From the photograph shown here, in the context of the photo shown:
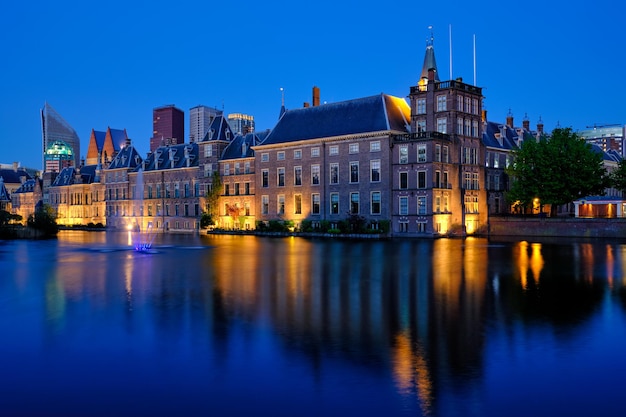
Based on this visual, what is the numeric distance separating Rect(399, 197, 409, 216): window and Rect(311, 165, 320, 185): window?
41.2ft

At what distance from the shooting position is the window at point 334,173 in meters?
72.2

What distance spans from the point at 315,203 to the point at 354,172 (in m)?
7.43

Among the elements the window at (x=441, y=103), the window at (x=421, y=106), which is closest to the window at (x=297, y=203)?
the window at (x=421, y=106)

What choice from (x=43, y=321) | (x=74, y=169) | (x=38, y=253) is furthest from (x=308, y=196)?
(x=74, y=169)

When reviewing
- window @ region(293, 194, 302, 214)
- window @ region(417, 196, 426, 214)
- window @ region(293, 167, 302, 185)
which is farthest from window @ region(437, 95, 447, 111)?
window @ region(293, 194, 302, 214)

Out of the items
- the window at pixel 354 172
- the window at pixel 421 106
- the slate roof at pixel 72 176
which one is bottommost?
the window at pixel 354 172

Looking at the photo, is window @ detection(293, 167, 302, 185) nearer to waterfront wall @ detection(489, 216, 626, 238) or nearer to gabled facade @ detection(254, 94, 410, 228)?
gabled facade @ detection(254, 94, 410, 228)

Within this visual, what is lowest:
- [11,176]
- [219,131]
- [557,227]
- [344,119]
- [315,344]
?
[315,344]

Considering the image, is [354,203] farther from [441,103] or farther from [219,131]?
[219,131]

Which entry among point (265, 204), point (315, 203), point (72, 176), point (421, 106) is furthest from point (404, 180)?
point (72, 176)

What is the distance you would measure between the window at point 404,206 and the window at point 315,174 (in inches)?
494

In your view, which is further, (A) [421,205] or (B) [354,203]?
(B) [354,203]

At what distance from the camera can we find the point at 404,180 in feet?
219

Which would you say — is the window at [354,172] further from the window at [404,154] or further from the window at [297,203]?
the window at [297,203]
